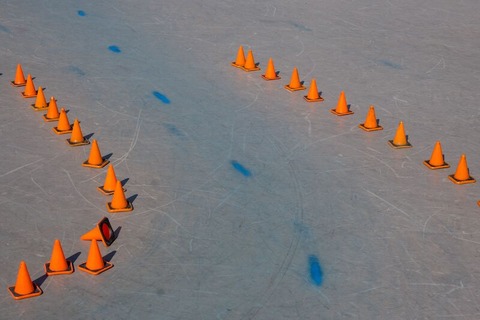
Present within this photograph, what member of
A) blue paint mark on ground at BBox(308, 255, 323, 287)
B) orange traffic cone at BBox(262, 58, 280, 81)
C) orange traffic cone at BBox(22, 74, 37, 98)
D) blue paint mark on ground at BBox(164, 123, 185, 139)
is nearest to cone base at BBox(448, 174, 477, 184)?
blue paint mark on ground at BBox(308, 255, 323, 287)

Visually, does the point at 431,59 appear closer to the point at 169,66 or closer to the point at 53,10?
the point at 169,66

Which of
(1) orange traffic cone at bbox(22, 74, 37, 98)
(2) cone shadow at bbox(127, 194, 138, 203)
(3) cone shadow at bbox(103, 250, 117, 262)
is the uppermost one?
(3) cone shadow at bbox(103, 250, 117, 262)

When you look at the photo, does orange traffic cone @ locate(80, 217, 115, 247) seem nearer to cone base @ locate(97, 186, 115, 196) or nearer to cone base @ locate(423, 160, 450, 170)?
cone base @ locate(97, 186, 115, 196)

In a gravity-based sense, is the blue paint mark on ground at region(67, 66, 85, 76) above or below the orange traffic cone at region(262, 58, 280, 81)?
below

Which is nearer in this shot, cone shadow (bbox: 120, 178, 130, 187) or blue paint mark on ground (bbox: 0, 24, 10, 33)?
cone shadow (bbox: 120, 178, 130, 187)

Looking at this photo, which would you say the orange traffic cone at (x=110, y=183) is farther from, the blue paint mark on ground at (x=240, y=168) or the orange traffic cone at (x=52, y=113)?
the orange traffic cone at (x=52, y=113)

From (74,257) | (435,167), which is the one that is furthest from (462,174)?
(74,257)
